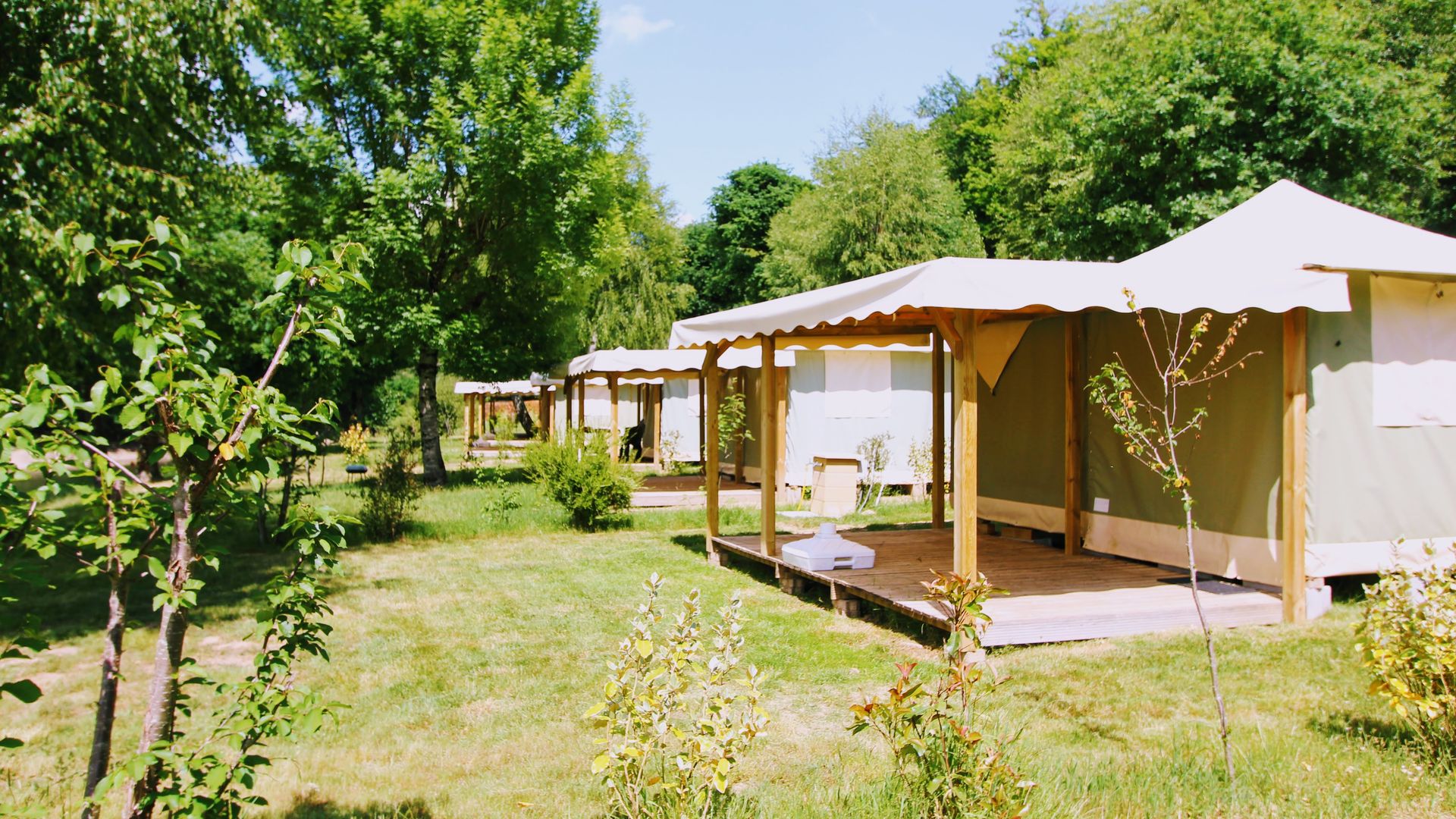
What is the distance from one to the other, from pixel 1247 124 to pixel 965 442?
12.5m

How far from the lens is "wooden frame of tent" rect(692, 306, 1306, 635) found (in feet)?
17.9

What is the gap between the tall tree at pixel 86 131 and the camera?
6445 millimetres

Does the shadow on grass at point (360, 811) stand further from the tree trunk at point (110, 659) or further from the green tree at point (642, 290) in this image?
the green tree at point (642, 290)

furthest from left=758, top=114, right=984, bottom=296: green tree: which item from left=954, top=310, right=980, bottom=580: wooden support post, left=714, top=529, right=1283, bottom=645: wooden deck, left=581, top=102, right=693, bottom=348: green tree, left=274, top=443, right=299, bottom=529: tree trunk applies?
left=954, top=310, right=980, bottom=580: wooden support post

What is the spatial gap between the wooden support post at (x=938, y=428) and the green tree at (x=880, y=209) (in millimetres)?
14004

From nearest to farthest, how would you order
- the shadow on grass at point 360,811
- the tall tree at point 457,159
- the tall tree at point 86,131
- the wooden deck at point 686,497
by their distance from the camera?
the shadow on grass at point 360,811 < the tall tree at point 86,131 < the wooden deck at point 686,497 < the tall tree at point 457,159

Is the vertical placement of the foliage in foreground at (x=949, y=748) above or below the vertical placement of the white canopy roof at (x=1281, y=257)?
below

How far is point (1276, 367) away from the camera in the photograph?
616 cm

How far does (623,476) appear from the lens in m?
11.2

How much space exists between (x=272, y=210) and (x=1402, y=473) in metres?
15.0

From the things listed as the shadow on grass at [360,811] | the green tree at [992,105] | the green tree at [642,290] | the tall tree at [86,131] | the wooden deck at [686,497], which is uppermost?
the green tree at [992,105]

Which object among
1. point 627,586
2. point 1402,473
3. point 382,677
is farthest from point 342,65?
point 1402,473

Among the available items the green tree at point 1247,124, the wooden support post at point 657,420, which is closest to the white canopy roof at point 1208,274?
the green tree at point 1247,124

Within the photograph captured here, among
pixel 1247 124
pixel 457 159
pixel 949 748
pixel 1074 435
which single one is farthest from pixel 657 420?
pixel 949 748
